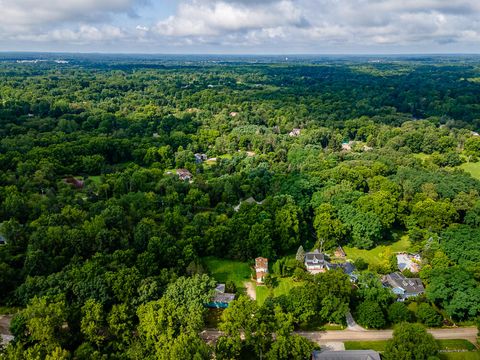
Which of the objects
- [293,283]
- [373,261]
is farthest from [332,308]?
[373,261]

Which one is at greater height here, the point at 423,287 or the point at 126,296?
the point at 126,296

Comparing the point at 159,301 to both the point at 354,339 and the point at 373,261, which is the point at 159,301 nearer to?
the point at 354,339

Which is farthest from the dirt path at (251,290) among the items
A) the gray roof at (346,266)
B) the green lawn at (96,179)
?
the green lawn at (96,179)

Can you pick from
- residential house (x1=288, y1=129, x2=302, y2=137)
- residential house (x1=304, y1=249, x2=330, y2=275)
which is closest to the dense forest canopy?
residential house (x1=304, y1=249, x2=330, y2=275)

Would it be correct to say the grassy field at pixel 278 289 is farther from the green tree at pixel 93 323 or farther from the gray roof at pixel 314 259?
the green tree at pixel 93 323

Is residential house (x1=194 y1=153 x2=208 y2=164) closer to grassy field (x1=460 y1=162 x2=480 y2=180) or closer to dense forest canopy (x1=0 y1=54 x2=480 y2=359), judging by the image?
dense forest canopy (x1=0 y1=54 x2=480 y2=359)

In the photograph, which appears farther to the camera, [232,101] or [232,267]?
[232,101]

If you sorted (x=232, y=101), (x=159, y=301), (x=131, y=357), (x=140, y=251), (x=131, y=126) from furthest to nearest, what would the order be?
1. (x=232, y=101)
2. (x=131, y=126)
3. (x=140, y=251)
4. (x=159, y=301)
5. (x=131, y=357)

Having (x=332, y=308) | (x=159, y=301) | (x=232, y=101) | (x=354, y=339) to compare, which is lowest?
(x=354, y=339)
